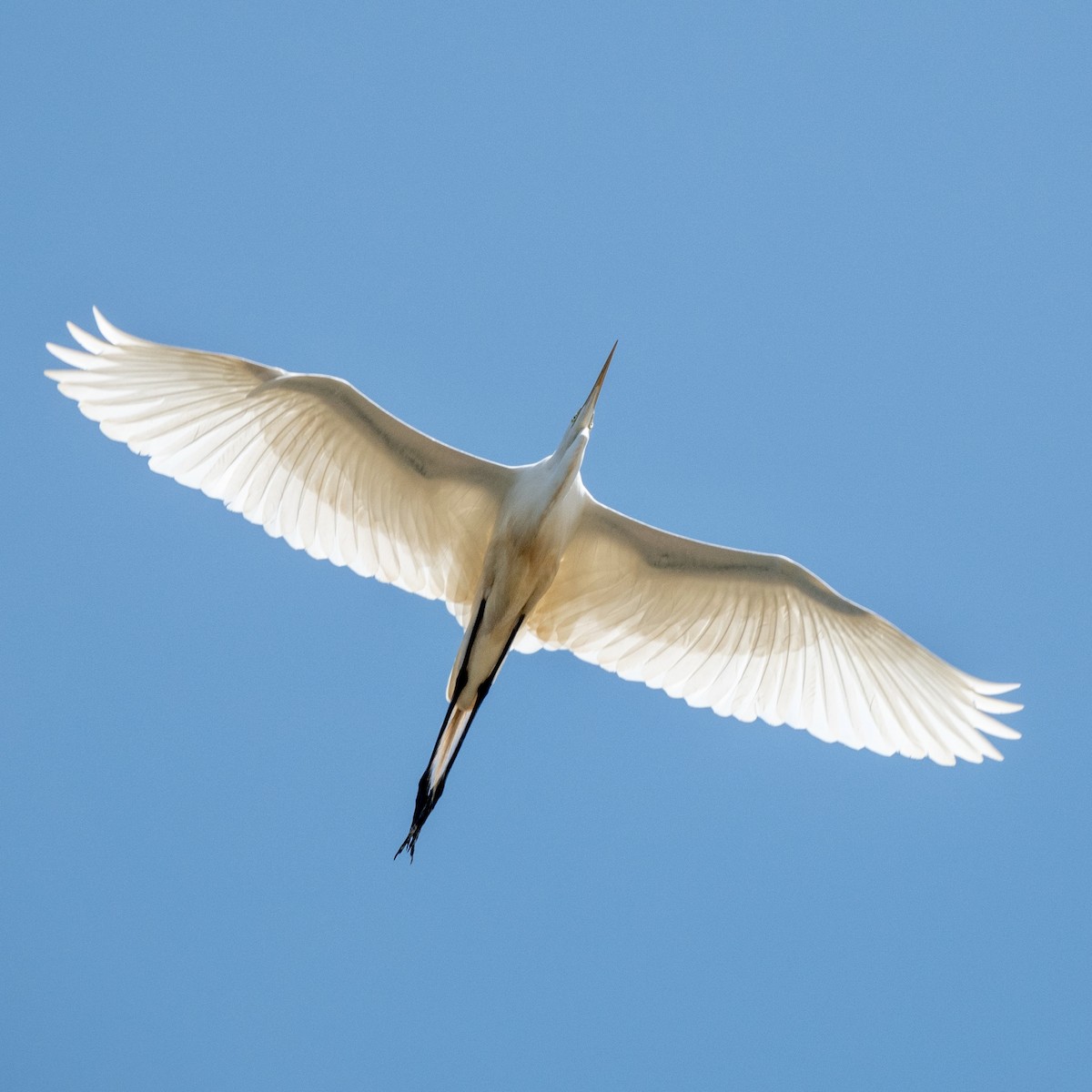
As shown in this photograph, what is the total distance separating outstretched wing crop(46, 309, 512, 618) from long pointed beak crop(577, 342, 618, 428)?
46 centimetres

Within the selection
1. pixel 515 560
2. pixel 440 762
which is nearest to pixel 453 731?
pixel 440 762

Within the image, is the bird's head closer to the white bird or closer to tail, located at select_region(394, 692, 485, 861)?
the white bird

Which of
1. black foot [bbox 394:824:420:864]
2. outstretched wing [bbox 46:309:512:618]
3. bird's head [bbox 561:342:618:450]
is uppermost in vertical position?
bird's head [bbox 561:342:618:450]

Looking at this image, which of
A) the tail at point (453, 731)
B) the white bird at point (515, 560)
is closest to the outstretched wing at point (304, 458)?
the white bird at point (515, 560)

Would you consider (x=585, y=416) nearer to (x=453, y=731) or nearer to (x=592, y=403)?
(x=592, y=403)

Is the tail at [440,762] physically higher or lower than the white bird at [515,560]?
lower

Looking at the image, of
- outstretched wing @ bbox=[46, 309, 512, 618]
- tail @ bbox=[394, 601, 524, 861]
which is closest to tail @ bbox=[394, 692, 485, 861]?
tail @ bbox=[394, 601, 524, 861]

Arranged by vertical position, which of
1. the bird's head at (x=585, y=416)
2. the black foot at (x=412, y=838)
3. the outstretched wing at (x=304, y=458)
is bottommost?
the black foot at (x=412, y=838)

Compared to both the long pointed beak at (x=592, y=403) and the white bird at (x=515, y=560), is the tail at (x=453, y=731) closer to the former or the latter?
the white bird at (x=515, y=560)

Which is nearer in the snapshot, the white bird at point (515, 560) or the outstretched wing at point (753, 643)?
the white bird at point (515, 560)

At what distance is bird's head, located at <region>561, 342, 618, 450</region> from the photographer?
7.62 m

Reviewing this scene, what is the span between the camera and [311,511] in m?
8.00

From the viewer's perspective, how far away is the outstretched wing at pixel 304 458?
772 cm

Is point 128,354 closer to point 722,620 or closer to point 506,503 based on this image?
point 506,503
